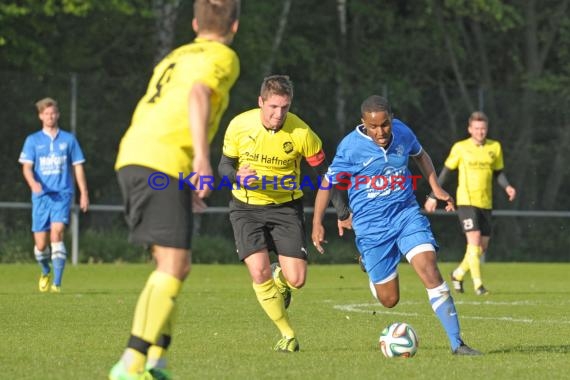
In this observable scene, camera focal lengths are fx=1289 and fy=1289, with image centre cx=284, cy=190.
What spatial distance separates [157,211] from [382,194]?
3282 mm

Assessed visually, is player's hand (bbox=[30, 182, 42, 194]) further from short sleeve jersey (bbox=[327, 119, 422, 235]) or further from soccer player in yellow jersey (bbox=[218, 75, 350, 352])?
short sleeve jersey (bbox=[327, 119, 422, 235])

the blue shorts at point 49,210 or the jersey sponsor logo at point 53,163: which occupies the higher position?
the jersey sponsor logo at point 53,163

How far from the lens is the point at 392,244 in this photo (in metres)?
9.49

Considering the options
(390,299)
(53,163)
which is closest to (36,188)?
(53,163)

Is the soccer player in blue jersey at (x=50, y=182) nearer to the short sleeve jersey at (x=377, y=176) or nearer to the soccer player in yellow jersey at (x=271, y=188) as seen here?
the soccer player in yellow jersey at (x=271, y=188)

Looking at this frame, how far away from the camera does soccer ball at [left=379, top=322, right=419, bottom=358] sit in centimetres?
863

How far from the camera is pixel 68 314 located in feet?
39.1

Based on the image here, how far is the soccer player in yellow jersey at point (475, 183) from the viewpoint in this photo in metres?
16.2

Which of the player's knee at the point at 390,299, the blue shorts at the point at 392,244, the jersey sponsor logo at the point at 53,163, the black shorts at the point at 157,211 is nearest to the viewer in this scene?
the black shorts at the point at 157,211

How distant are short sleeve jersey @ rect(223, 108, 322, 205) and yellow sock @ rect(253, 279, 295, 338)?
33.8 inches

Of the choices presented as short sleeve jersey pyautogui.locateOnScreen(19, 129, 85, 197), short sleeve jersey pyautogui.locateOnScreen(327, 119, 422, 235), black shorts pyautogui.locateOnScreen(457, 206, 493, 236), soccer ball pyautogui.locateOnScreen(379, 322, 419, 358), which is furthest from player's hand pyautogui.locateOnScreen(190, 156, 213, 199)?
black shorts pyautogui.locateOnScreen(457, 206, 493, 236)

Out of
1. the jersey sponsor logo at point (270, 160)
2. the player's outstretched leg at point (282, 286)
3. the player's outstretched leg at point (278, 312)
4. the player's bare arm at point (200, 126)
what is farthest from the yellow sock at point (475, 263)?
the player's bare arm at point (200, 126)

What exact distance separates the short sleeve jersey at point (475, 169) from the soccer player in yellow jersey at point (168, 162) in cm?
1015

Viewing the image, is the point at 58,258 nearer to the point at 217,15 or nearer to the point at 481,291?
the point at 481,291
